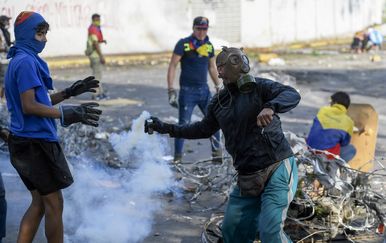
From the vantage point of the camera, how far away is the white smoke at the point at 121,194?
17.8ft

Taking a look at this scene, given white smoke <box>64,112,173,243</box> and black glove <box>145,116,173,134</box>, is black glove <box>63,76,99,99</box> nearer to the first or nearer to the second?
black glove <box>145,116,173,134</box>

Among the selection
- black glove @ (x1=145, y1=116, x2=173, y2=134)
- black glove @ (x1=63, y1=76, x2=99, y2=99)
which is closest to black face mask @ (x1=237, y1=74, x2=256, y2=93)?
black glove @ (x1=145, y1=116, x2=173, y2=134)

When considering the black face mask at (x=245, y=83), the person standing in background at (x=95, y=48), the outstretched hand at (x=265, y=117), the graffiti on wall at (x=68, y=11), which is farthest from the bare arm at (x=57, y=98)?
the graffiti on wall at (x=68, y=11)

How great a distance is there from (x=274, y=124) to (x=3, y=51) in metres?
7.74

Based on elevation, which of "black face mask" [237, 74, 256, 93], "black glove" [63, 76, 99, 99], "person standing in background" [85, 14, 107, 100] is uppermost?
"black face mask" [237, 74, 256, 93]

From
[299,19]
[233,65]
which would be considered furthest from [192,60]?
[299,19]

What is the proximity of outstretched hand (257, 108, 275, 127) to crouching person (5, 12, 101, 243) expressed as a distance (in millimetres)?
1029

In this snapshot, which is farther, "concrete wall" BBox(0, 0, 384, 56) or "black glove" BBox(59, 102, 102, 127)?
"concrete wall" BBox(0, 0, 384, 56)

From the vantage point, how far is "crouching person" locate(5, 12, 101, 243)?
4.02m

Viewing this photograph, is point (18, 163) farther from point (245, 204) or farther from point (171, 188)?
point (171, 188)

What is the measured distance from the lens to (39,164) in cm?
416

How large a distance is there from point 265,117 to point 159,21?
19248mm

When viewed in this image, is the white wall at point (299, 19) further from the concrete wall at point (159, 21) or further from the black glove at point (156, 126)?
the black glove at point (156, 126)

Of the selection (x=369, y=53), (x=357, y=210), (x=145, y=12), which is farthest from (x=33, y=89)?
(x=369, y=53)
